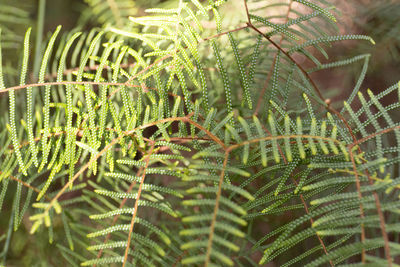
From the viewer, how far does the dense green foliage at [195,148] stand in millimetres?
255

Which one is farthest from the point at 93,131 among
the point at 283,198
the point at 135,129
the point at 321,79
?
the point at 321,79

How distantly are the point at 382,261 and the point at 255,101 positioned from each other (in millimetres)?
318

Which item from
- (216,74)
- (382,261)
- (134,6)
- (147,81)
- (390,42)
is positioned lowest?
(382,261)

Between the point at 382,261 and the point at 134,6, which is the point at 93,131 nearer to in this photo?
the point at 382,261

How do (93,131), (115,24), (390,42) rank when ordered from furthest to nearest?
(390,42) → (115,24) → (93,131)

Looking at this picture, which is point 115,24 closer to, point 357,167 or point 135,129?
point 135,129

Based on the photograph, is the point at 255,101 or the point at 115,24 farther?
the point at 115,24

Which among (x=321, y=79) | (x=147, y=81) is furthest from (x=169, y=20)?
(x=321, y=79)

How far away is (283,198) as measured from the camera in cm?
32

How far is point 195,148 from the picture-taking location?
0.34m

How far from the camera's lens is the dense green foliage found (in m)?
0.26

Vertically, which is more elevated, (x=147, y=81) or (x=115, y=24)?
Answer: (x=115, y=24)

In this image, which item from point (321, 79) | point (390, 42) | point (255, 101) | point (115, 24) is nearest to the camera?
point (255, 101)

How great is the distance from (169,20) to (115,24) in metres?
0.35
